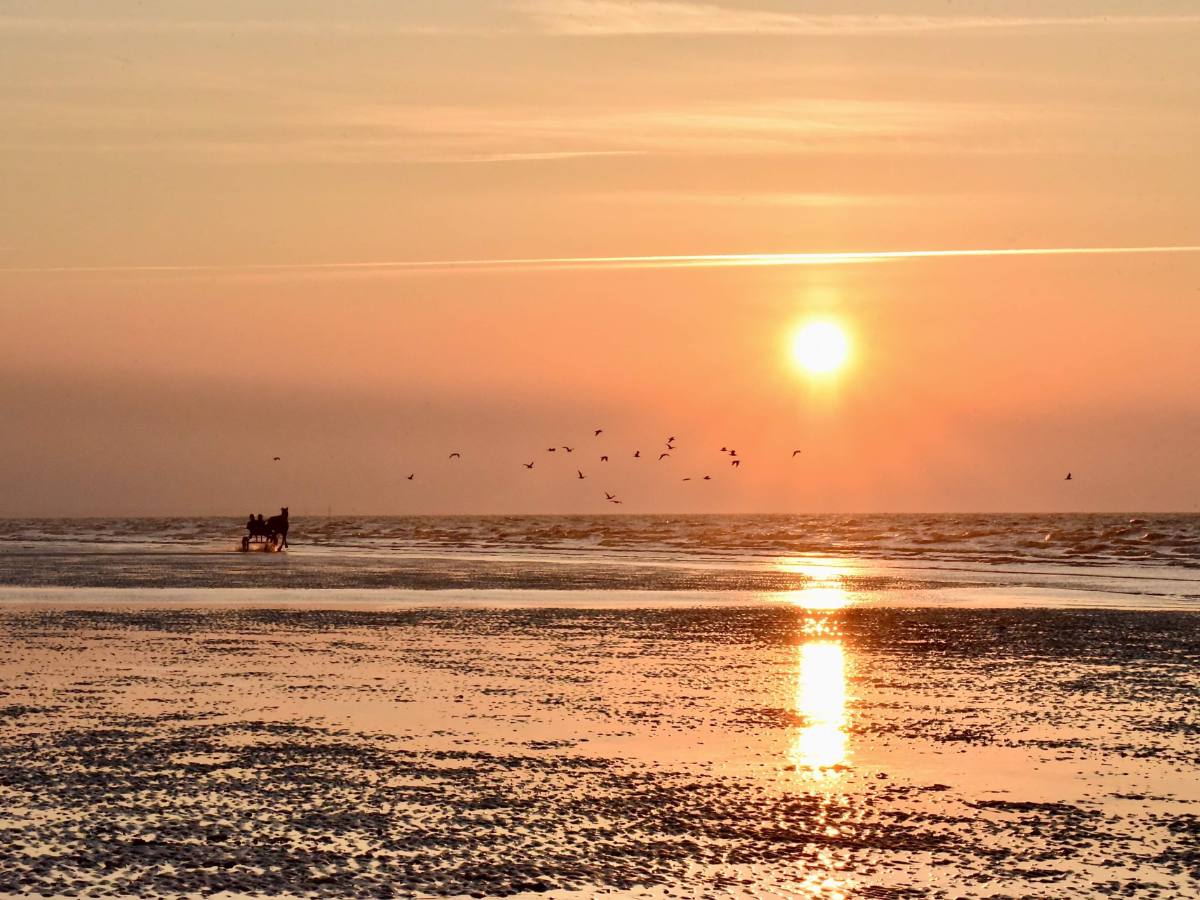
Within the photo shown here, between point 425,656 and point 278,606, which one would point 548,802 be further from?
Answer: point 278,606

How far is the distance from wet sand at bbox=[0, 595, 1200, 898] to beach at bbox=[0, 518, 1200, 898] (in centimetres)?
5

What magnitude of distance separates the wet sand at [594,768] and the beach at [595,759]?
5 centimetres

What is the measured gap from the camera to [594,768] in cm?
1543

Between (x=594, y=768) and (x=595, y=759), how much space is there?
500mm

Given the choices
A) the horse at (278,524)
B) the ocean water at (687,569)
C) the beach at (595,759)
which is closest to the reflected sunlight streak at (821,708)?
the beach at (595,759)

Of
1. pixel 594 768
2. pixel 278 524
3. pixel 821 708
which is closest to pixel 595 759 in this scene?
pixel 594 768

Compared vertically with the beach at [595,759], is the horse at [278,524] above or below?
above

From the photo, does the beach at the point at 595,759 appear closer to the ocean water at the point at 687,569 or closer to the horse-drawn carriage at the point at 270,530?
the ocean water at the point at 687,569

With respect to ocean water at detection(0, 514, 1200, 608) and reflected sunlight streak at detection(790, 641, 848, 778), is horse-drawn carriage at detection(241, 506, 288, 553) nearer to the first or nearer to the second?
ocean water at detection(0, 514, 1200, 608)

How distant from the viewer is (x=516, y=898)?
10648 mm

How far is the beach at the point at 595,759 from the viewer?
1141cm

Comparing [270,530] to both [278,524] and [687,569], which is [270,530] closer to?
[278,524]

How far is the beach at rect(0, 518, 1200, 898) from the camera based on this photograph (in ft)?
37.4

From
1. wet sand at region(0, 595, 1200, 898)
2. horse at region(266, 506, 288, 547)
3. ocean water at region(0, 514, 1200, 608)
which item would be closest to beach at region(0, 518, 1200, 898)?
wet sand at region(0, 595, 1200, 898)
